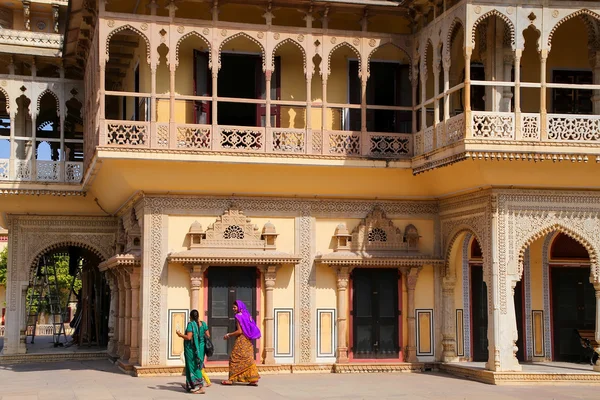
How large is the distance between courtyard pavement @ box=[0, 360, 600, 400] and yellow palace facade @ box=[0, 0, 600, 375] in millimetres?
740

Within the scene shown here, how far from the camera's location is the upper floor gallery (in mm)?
15828

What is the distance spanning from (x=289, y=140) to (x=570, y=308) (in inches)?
279

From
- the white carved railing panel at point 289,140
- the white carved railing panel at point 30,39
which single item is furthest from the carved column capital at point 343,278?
the white carved railing panel at point 30,39

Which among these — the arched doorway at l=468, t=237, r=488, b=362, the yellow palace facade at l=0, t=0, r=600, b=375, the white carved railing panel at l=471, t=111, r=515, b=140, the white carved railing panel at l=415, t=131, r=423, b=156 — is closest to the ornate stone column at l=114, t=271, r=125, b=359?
the yellow palace facade at l=0, t=0, r=600, b=375

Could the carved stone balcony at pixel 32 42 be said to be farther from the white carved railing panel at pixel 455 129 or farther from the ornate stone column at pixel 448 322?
the ornate stone column at pixel 448 322

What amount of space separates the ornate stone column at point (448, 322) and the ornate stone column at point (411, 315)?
61 cm

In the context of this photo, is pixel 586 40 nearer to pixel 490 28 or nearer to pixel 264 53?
pixel 490 28

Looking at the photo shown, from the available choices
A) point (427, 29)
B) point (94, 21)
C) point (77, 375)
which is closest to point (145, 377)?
point (77, 375)

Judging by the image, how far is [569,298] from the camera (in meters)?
19.2

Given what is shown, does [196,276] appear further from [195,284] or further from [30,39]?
[30,39]

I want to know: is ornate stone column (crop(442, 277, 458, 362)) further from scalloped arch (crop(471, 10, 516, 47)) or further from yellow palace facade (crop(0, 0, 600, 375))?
scalloped arch (crop(471, 10, 516, 47))

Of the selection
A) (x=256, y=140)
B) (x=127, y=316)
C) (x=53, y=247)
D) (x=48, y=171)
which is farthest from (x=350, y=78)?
(x=53, y=247)

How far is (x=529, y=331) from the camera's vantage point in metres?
18.9

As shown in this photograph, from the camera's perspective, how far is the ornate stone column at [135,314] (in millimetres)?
18188
